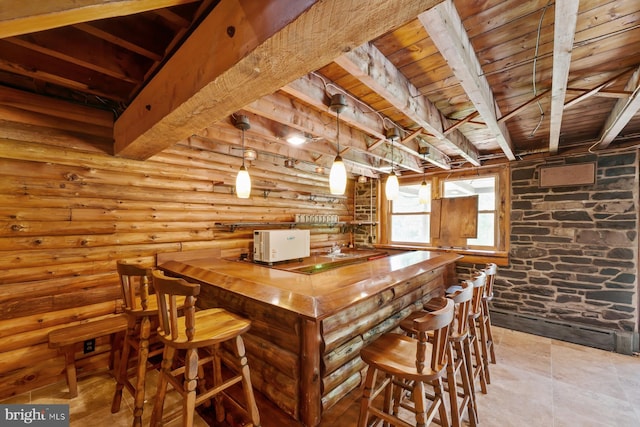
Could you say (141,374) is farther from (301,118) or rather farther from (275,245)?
(301,118)

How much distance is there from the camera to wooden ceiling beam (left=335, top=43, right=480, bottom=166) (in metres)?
1.58

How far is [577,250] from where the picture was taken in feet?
11.8

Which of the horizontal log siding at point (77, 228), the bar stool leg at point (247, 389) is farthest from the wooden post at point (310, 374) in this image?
the bar stool leg at point (247, 389)

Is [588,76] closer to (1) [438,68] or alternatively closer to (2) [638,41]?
(2) [638,41]

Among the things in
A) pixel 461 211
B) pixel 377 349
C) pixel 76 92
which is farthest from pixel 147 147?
pixel 461 211

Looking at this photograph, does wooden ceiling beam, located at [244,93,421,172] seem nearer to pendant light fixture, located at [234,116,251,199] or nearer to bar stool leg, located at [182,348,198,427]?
pendant light fixture, located at [234,116,251,199]

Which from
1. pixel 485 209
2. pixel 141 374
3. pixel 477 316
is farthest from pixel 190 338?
pixel 485 209

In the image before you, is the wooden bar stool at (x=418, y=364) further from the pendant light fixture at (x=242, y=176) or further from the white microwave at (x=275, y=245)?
the white microwave at (x=275, y=245)

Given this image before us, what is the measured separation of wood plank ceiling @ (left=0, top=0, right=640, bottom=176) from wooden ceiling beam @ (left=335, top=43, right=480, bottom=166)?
0.04ft

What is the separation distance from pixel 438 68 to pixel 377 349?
2.03 m

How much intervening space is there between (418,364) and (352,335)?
0.75 meters

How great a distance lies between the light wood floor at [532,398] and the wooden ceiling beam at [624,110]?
2.50m

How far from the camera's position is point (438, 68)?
6.41ft

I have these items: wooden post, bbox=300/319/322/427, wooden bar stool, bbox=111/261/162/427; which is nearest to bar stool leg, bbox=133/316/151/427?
wooden bar stool, bbox=111/261/162/427
